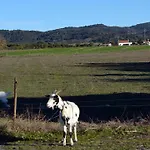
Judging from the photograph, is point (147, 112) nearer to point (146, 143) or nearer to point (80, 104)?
point (80, 104)

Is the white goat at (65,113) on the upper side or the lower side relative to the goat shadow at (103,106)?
upper

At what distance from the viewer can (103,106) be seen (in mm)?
21734

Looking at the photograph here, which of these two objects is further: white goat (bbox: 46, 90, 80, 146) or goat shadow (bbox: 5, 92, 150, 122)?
goat shadow (bbox: 5, 92, 150, 122)

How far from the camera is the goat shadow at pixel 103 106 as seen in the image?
1878 centimetres

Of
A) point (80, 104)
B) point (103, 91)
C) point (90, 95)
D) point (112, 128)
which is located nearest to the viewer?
point (112, 128)

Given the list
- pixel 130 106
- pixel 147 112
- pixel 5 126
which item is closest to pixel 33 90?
pixel 130 106

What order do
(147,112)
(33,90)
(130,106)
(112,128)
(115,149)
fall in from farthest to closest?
(33,90), (130,106), (147,112), (112,128), (115,149)

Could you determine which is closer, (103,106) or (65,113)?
(65,113)

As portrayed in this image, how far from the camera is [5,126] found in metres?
13.0

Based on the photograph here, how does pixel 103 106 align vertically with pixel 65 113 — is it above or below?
below

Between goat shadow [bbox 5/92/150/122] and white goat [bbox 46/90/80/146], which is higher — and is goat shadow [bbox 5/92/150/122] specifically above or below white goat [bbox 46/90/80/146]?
below

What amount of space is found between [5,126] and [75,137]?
224 centimetres

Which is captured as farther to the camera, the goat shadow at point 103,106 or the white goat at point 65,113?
the goat shadow at point 103,106

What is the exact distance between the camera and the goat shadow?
61.6 feet
